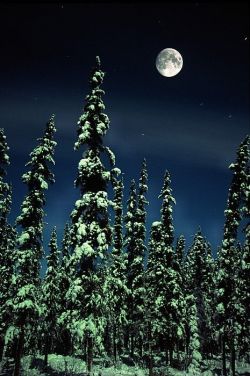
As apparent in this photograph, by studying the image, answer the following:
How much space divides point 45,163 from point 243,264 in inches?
723

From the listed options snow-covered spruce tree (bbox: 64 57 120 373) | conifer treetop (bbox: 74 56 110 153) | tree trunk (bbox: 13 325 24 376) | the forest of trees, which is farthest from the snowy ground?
conifer treetop (bbox: 74 56 110 153)

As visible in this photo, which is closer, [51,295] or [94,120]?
[94,120]

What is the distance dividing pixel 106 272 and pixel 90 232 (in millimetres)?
2618

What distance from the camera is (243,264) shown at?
101ft

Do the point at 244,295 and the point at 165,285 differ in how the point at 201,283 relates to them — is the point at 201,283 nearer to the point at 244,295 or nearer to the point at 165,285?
the point at 165,285

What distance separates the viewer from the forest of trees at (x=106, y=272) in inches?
864

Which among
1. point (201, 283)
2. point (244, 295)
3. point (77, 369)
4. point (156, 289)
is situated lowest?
point (77, 369)

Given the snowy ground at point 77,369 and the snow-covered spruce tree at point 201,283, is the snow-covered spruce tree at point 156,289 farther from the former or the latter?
the snow-covered spruce tree at point 201,283

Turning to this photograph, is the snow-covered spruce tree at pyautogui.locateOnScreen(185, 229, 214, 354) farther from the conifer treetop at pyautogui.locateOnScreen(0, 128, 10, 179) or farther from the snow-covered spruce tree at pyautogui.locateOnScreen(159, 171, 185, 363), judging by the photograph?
the conifer treetop at pyautogui.locateOnScreen(0, 128, 10, 179)

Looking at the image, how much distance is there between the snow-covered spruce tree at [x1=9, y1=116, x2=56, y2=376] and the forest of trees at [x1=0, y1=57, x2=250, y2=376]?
0.26 ft

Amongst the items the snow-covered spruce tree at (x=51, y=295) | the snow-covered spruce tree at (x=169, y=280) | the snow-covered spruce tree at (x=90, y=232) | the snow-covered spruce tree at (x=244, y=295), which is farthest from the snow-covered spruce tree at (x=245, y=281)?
the snow-covered spruce tree at (x=51, y=295)

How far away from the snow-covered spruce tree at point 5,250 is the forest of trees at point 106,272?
12cm

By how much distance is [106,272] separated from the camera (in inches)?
875

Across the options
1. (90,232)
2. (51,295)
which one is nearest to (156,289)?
(51,295)
